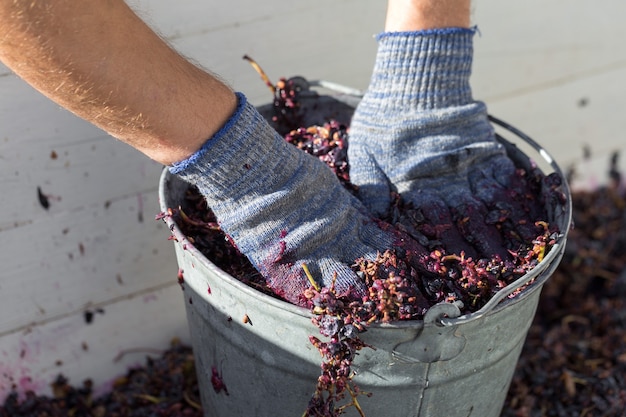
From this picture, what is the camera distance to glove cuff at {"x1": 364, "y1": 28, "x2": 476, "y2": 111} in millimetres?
1363

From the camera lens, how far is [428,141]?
1379 millimetres

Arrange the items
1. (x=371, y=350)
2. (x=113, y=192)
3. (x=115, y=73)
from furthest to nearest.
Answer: (x=113, y=192) < (x=371, y=350) < (x=115, y=73)

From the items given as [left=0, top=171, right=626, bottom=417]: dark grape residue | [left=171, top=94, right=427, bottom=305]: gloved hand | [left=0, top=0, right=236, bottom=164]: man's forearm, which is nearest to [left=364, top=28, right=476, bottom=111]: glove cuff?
[left=171, top=94, right=427, bottom=305]: gloved hand

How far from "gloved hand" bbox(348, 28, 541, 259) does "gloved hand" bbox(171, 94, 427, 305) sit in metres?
0.19

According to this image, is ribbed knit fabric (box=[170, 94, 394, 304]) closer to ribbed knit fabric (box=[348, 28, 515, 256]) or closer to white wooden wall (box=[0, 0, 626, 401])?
ribbed knit fabric (box=[348, 28, 515, 256])

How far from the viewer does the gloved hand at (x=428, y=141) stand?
4.43ft

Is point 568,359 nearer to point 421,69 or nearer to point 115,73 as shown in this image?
point 421,69

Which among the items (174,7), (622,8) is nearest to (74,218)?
(174,7)

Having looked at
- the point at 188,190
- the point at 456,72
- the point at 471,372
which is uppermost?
the point at 456,72

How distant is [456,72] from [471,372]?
1.95 ft

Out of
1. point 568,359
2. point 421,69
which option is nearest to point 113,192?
point 421,69

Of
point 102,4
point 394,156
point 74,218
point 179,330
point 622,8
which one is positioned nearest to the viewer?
point 102,4

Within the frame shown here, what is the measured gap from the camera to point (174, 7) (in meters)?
1.55

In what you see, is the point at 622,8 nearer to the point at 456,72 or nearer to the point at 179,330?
the point at 456,72
